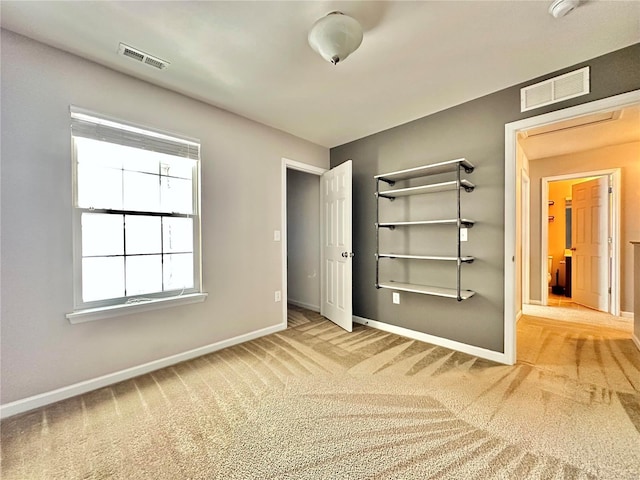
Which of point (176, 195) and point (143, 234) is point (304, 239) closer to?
point (176, 195)

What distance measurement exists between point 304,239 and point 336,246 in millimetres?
1084

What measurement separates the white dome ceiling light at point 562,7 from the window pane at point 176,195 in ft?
9.59

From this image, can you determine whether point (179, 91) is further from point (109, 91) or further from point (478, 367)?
point (478, 367)

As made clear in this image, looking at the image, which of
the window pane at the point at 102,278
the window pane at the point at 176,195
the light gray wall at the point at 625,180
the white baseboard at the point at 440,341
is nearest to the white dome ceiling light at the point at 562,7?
the white baseboard at the point at 440,341

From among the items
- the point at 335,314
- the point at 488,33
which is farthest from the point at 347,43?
the point at 335,314

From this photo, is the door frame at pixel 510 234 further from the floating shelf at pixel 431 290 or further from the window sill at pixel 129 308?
the window sill at pixel 129 308

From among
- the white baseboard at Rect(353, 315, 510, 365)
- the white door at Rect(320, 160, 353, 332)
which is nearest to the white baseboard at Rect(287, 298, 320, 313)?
the white door at Rect(320, 160, 353, 332)

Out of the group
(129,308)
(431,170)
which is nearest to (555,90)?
(431,170)

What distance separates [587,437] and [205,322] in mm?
2907

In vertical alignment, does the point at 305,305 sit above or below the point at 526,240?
below

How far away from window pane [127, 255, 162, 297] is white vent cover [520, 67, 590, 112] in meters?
3.52

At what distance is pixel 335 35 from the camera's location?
1611 millimetres

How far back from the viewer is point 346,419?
1.67m

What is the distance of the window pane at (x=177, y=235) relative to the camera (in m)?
2.44
